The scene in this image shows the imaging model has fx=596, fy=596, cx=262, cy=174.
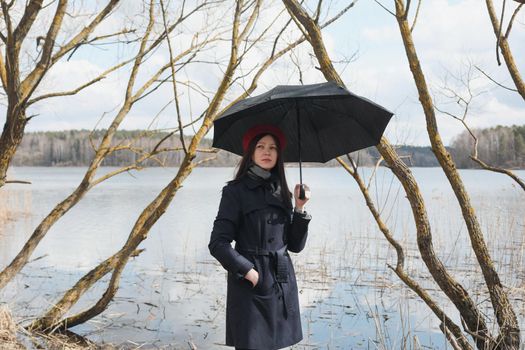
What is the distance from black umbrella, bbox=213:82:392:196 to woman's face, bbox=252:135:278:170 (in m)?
0.18

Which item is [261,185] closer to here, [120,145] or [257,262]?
[257,262]

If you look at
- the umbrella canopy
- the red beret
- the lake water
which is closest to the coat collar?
the red beret

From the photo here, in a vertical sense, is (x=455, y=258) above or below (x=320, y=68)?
below

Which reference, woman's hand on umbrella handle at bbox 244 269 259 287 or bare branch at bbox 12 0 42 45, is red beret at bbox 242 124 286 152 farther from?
→ bare branch at bbox 12 0 42 45

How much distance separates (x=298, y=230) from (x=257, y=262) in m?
0.24

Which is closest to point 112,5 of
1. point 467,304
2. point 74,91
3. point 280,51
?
point 74,91

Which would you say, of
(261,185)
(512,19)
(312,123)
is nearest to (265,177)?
(261,185)

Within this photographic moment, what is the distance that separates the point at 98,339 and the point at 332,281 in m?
3.31

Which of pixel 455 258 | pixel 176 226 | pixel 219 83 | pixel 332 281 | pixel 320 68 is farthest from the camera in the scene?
pixel 176 226

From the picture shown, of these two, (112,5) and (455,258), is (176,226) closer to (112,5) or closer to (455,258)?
(455,258)

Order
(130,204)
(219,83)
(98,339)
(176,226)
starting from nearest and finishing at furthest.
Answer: (219,83) → (98,339) → (176,226) → (130,204)

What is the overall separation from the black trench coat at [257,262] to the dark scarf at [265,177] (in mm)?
13

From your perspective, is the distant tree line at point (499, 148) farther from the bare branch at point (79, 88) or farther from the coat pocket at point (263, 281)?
the coat pocket at point (263, 281)

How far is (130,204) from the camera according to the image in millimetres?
19000
